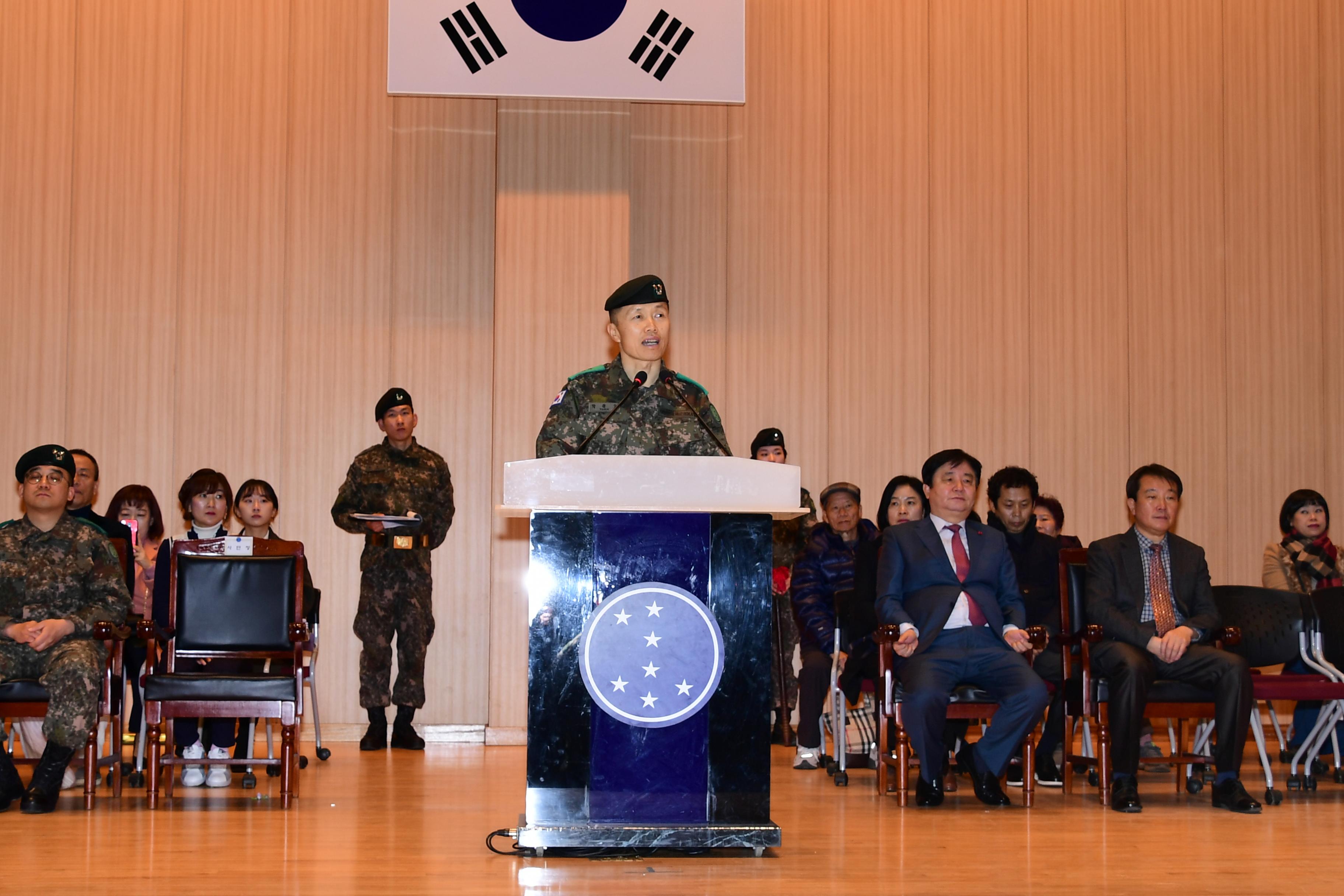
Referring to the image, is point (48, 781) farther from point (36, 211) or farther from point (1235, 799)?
point (1235, 799)

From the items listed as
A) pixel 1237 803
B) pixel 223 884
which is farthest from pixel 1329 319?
pixel 223 884

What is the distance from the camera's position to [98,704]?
4.55 m

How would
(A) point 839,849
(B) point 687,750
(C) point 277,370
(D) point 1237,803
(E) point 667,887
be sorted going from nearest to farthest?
(E) point 667,887
(B) point 687,750
(A) point 839,849
(D) point 1237,803
(C) point 277,370

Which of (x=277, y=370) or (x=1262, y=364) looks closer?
(x=277, y=370)

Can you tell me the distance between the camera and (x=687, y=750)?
3396 millimetres

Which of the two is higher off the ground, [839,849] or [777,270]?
[777,270]

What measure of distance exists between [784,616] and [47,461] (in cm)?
345

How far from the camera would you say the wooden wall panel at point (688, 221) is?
7355mm

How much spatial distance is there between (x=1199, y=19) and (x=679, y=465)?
19.2 ft

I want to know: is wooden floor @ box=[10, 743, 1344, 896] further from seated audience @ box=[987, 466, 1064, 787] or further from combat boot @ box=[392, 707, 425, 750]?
combat boot @ box=[392, 707, 425, 750]

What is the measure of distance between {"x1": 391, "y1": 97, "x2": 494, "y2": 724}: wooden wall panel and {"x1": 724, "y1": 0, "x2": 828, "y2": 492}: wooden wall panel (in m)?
1.38

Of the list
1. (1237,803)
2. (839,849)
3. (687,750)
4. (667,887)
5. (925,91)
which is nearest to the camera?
(667,887)

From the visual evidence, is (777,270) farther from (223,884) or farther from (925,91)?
(223,884)

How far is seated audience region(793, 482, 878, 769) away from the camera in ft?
18.5
